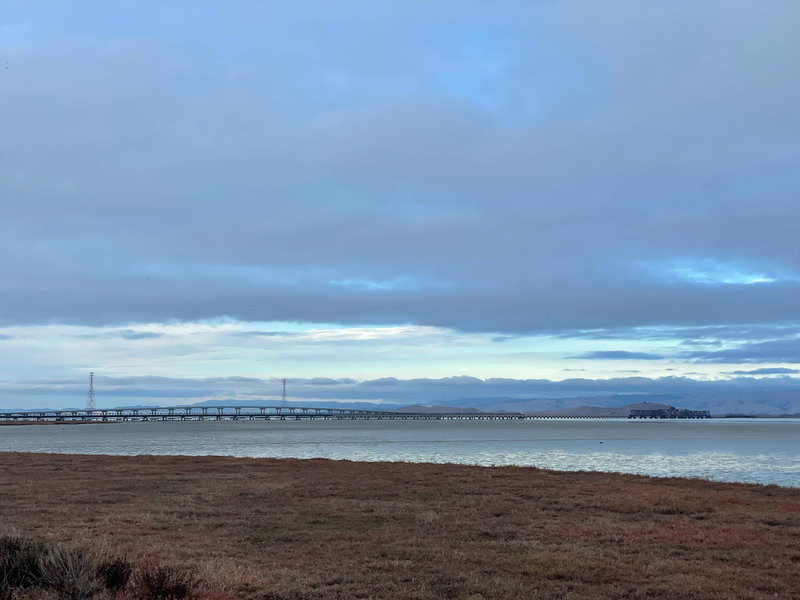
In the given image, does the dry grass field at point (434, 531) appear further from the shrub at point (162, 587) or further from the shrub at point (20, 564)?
the shrub at point (20, 564)

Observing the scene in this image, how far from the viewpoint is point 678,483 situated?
31922mm

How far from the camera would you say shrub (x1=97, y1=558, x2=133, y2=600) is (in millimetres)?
10708

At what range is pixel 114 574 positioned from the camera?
11000mm

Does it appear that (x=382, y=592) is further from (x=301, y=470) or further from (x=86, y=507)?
(x=301, y=470)

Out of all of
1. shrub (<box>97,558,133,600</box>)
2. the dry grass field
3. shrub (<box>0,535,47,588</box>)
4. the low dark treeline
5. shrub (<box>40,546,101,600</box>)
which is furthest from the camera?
the dry grass field

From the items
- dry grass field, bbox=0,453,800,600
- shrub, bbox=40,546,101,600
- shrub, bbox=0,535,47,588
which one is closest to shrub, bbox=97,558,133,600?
shrub, bbox=40,546,101,600

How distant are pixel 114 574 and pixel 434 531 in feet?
30.8

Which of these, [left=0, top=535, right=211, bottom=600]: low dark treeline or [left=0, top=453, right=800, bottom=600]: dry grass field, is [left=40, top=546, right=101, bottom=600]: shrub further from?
[left=0, top=453, right=800, bottom=600]: dry grass field

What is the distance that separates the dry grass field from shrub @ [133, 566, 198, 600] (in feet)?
2.29

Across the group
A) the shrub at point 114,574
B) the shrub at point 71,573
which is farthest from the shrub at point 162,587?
the shrub at point 71,573

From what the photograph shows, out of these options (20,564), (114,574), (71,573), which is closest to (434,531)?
(114,574)

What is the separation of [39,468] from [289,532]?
26485 millimetres

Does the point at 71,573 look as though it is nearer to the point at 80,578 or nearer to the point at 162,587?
the point at 80,578

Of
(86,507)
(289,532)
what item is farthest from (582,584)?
(86,507)
